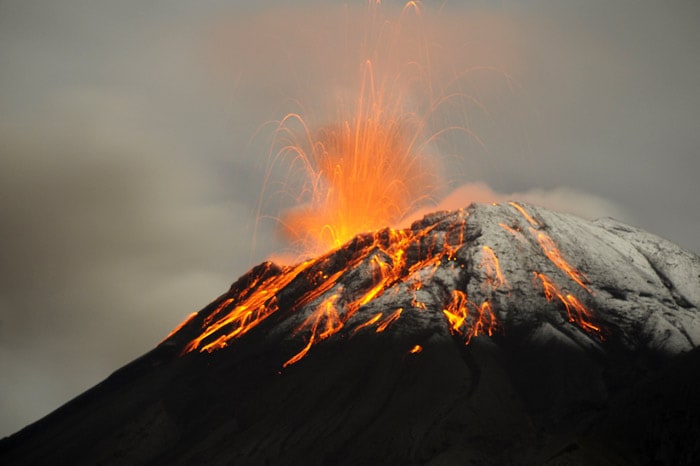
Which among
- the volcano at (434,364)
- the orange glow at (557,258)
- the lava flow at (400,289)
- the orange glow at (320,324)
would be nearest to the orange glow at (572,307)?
the lava flow at (400,289)

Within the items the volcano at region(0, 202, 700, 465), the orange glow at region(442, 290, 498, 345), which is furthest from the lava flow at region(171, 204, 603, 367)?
the volcano at region(0, 202, 700, 465)

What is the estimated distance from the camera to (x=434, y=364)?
327ft

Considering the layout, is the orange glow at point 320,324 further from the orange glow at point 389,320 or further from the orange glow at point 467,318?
the orange glow at point 467,318

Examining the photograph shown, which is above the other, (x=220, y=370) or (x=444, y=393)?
(x=220, y=370)

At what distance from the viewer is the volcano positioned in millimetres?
82312

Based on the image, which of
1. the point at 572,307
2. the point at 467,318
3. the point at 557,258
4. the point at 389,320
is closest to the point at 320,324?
the point at 389,320

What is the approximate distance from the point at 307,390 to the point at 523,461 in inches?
1389

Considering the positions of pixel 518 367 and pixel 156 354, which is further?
pixel 156 354

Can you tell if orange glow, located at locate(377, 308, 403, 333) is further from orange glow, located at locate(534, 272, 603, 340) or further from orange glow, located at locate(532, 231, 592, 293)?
orange glow, located at locate(532, 231, 592, 293)

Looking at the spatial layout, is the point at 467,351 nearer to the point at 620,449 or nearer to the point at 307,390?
the point at 307,390

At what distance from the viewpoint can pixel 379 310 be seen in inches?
4532

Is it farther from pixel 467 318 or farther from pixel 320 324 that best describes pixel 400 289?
pixel 320 324

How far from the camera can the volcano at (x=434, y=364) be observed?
82312 millimetres

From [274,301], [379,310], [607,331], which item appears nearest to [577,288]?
[607,331]
